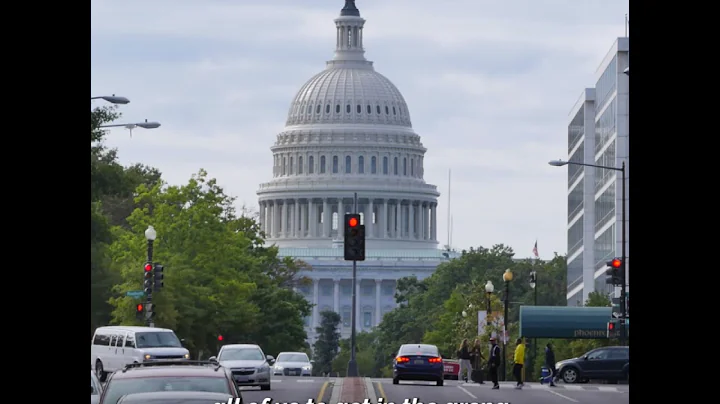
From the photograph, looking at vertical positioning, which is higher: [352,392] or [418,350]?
[418,350]

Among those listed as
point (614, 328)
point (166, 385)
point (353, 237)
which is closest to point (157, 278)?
point (353, 237)

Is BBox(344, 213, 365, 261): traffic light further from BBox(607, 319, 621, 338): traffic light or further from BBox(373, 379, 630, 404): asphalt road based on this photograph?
BBox(607, 319, 621, 338): traffic light

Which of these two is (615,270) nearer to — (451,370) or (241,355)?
(241,355)

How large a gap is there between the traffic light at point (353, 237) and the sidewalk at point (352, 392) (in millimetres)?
3649

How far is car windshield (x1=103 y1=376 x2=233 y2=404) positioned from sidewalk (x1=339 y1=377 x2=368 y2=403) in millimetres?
24954

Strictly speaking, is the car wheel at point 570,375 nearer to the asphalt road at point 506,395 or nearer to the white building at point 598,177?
the asphalt road at point 506,395

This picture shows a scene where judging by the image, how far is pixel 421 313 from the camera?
569 ft

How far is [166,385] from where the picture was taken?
1523cm

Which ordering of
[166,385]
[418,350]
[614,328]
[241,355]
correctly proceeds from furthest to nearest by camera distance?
[614,328]
[418,350]
[241,355]
[166,385]

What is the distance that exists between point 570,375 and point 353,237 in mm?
18815

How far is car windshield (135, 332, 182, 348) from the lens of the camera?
56.9m

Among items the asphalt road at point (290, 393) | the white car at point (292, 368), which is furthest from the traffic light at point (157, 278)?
the white car at point (292, 368)
